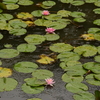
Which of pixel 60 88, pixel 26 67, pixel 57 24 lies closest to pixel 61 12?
pixel 57 24

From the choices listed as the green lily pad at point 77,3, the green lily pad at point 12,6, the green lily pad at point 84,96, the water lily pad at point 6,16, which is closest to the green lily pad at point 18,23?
the water lily pad at point 6,16

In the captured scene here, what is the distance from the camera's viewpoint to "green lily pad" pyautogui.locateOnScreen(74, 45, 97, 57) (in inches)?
109

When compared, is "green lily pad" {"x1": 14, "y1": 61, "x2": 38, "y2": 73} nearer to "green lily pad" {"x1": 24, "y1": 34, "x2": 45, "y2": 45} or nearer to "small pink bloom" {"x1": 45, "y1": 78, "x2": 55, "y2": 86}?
"small pink bloom" {"x1": 45, "y1": 78, "x2": 55, "y2": 86}

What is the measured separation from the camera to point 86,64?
2590 millimetres

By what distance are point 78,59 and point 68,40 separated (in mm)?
405

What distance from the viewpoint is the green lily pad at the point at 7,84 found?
228 cm

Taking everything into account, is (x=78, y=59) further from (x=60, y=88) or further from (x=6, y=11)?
(x=6, y=11)

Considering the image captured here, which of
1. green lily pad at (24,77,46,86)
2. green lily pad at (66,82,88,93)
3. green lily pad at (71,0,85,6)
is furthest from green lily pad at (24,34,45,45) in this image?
green lily pad at (71,0,85,6)

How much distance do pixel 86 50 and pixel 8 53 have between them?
2.56 ft

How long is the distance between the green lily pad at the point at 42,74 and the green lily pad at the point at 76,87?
0.22m

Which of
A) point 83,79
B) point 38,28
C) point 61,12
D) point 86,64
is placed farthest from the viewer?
point 61,12

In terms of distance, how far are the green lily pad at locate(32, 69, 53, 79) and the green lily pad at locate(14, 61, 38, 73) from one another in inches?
2.2

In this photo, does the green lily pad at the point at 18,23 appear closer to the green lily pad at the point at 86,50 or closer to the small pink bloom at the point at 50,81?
the green lily pad at the point at 86,50

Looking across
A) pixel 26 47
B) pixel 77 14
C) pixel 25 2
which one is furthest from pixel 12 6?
pixel 26 47
